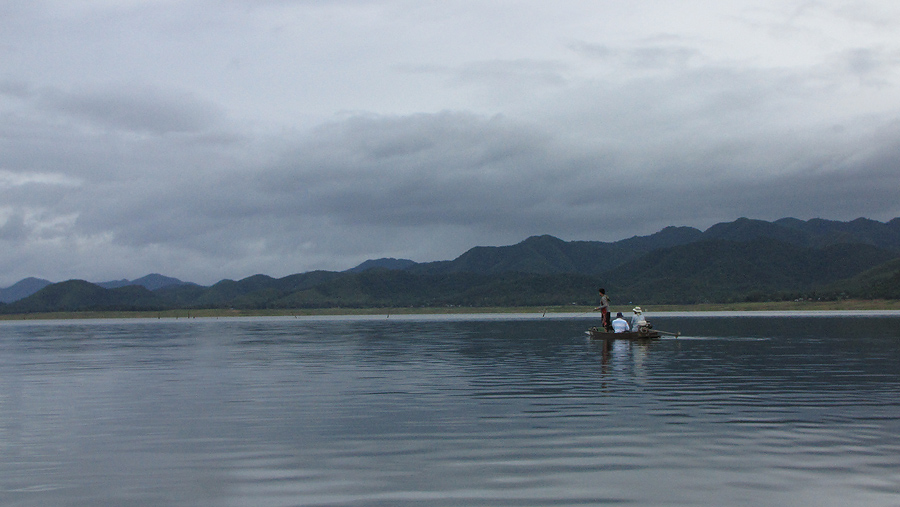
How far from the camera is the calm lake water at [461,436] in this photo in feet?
46.1

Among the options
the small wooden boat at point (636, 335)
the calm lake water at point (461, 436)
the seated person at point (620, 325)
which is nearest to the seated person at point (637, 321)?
the small wooden boat at point (636, 335)

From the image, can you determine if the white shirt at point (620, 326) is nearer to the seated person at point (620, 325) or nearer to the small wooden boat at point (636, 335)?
the seated person at point (620, 325)

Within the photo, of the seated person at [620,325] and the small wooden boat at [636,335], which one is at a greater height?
the seated person at [620,325]

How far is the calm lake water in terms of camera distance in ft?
46.1

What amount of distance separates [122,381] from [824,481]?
30396 mm

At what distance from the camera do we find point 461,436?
63.8ft

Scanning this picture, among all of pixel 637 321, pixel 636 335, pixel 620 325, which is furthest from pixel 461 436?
pixel 637 321

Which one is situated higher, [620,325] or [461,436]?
[620,325]

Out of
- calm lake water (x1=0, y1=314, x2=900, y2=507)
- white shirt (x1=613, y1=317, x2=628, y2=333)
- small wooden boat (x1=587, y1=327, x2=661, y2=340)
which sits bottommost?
calm lake water (x1=0, y1=314, x2=900, y2=507)

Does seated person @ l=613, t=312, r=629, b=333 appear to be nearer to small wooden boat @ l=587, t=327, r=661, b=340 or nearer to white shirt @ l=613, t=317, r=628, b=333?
white shirt @ l=613, t=317, r=628, b=333

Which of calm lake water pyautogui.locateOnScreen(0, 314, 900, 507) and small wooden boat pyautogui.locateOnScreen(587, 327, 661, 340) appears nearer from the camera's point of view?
calm lake water pyautogui.locateOnScreen(0, 314, 900, 507)

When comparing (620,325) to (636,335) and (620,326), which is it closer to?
(620,326)

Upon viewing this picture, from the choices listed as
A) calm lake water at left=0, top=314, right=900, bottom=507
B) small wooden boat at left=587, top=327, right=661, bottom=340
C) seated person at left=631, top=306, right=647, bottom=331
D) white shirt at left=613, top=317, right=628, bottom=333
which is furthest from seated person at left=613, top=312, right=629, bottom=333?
calm lake water at left=0, top=314, right=900, bottom=507

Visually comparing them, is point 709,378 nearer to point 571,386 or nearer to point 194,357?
point 571,386
